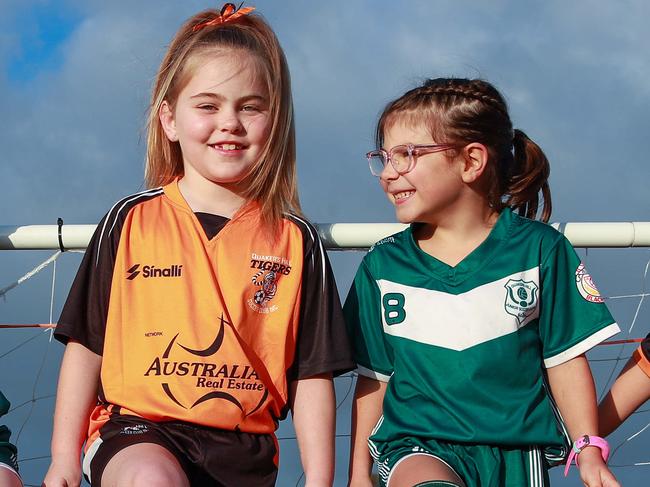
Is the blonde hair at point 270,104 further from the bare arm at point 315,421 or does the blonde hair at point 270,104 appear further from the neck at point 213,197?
the bare arm at point 315,421

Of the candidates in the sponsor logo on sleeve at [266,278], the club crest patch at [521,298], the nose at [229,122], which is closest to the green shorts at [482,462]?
the club crest patch at [521,298]

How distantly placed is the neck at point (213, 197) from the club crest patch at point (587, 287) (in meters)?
0.96

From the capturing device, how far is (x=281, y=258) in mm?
2826

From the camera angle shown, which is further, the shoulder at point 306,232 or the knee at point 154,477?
the shoulder at point 306,232

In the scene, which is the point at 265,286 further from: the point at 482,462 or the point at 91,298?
the point at 482,462

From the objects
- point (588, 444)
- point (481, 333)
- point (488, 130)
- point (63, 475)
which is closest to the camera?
point (63, 475)

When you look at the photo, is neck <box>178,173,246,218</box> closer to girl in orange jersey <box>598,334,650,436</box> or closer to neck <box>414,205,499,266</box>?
neck <box>414,205,499,266</box>

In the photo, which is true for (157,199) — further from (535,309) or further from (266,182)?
(535,309)

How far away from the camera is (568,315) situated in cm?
284

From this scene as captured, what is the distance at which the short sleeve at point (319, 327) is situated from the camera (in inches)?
108

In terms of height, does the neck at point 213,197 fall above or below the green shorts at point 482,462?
above

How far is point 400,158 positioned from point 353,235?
1.84 feet

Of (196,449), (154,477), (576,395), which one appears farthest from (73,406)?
(576,395)

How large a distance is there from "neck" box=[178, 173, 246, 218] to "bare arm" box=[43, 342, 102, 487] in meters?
0.50
